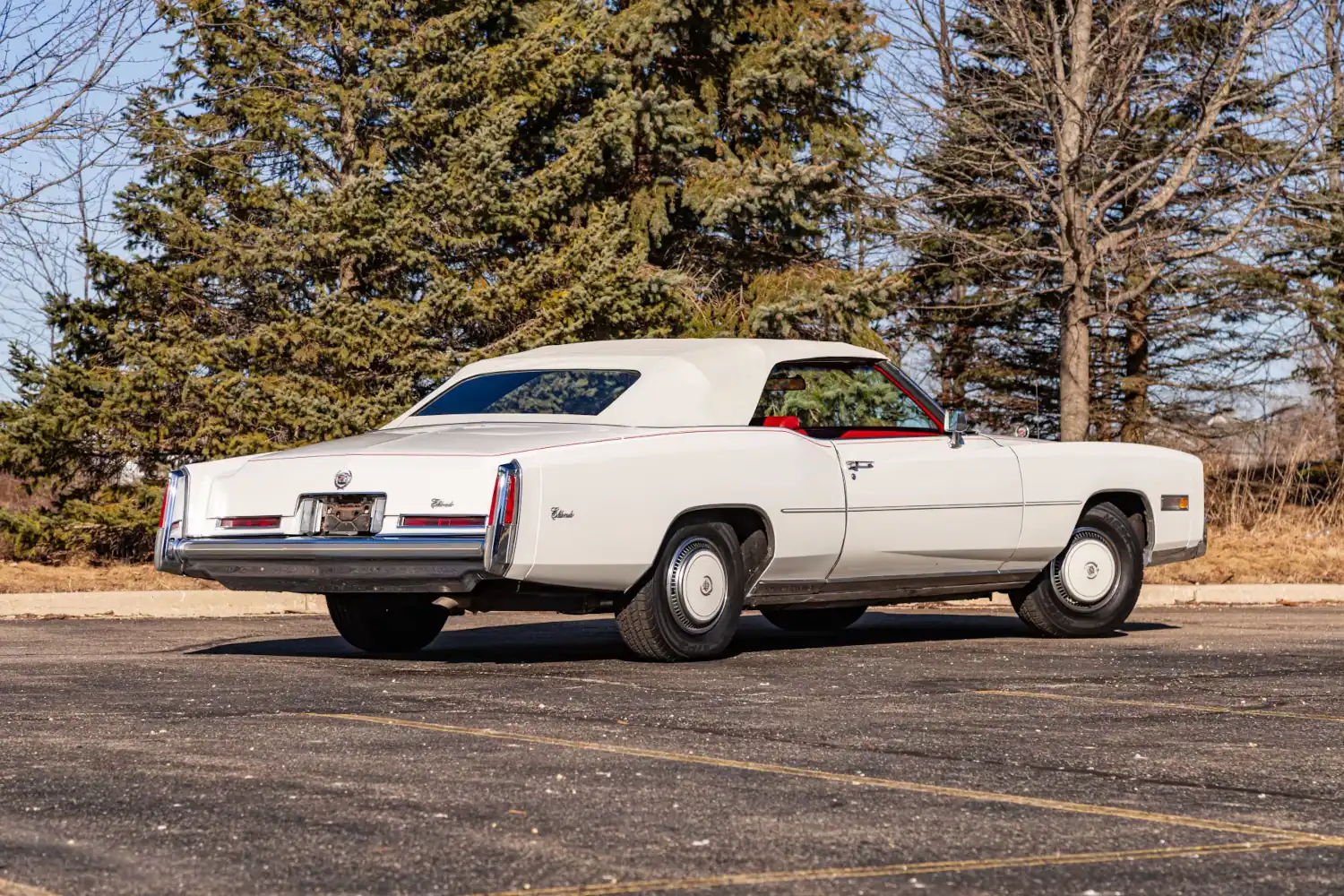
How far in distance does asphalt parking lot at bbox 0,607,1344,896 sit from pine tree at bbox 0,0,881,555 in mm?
9116

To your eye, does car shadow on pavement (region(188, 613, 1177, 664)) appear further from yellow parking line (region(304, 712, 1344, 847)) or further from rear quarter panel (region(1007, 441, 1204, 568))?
yellow parking line (region(304, 712, 1344, 847))

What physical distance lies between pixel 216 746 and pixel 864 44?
1852cm

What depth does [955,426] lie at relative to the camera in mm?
9984

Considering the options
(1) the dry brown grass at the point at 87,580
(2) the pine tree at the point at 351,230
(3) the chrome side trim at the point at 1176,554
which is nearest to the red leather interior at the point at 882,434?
(3) the chrome side trim at the point at 1176,554

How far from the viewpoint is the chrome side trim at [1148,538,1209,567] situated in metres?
11.1

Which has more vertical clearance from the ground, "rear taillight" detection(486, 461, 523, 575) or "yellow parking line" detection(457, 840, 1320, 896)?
"rear taillight" detection(486, 461, 523, 575)

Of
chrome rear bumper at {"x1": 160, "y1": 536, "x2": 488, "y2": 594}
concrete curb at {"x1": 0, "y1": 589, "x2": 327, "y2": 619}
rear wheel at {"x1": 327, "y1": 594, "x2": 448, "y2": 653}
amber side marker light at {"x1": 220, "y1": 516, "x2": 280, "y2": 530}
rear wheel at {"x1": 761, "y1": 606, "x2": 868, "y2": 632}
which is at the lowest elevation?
concrete curb at {"x1": 0, "y1": 589, "x2": 327, "y2": 619}

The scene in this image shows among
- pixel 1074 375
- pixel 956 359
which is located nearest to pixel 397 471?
pixel 1074 375

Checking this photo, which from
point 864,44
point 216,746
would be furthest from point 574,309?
point 216,746

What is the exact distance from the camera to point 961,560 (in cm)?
1000

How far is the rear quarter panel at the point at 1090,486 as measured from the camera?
10344mm

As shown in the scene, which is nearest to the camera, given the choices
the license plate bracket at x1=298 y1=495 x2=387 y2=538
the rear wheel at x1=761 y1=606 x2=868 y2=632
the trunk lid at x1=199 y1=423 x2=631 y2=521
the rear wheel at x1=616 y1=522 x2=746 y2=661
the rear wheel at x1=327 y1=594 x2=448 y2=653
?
the trunk lid at x1=199 y1=423 x2=631 y2=521

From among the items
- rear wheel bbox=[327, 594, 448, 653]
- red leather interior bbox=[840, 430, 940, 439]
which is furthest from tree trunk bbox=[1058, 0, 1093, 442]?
rear wheel bbox=[327, 594, 448, 653]

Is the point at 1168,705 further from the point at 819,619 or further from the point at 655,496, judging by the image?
the point at 819,619
